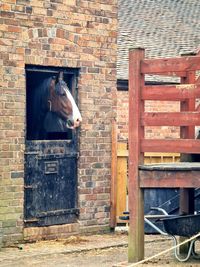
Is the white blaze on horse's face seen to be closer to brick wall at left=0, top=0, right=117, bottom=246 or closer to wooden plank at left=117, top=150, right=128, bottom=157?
brick wall at left=0, top=0, right=117, bottom=246

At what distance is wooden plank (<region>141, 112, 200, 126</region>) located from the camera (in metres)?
10.6

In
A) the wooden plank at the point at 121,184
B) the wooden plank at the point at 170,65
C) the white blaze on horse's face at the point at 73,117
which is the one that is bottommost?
the wooden plank at the point at 121,184

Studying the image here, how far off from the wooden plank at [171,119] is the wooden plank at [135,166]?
0.41 feet

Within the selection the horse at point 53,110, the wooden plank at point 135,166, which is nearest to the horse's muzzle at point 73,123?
the horse at point 53,110

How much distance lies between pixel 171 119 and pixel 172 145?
312 millimetres

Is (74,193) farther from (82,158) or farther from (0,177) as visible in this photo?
(0,177)

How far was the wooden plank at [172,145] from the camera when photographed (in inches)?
419

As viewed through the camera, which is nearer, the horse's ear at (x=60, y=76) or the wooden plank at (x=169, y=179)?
the wooden plank at (x=169, y=179)

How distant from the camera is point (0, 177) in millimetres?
13109

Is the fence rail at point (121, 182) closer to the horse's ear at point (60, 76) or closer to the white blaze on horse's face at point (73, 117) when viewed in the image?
the white blaze on horse's face at point (73, 117)

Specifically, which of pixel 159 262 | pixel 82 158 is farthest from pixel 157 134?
pixel 159 262

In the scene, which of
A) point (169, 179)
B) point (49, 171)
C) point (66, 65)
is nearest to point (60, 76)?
point (66, 65)

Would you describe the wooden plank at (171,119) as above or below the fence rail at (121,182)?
above

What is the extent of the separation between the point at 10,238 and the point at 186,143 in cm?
371
